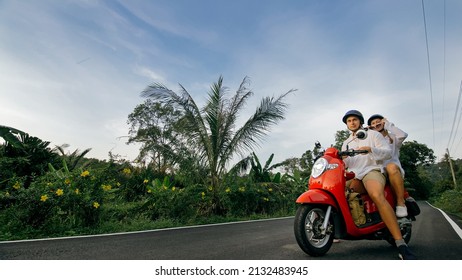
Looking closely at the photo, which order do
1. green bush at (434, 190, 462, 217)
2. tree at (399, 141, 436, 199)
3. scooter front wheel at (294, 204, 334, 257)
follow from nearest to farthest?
scooter front wheel at (294, 204, 334, 257) < green bush at (434, 190, 462, 217) < tree at (399, 141, 436, 199)

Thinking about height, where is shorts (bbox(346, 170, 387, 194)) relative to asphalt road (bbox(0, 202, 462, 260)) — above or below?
above

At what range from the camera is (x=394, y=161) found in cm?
313

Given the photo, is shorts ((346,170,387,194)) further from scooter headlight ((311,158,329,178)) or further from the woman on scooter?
scooter headlight ((311,158,329,178))

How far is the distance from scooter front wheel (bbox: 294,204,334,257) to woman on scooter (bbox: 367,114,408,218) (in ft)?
2.51

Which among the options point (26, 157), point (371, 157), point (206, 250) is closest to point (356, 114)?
point (371, 157)

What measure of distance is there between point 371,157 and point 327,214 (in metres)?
0.76

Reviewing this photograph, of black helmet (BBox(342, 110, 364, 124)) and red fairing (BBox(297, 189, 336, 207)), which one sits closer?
red fairing (BBox(297, 189, 336, 207))

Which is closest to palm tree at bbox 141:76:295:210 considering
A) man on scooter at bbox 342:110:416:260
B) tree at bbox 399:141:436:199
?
man on scooter at bbox 342:110:416:260

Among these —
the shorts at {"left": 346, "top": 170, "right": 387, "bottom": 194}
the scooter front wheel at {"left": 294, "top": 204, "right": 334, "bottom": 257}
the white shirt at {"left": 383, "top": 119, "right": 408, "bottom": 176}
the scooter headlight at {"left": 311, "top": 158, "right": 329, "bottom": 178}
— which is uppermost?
the white shirt at {"left": 383, "top": 119, "right": 408, "bottom": 176}

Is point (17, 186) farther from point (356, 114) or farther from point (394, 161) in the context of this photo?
point (394, 161)

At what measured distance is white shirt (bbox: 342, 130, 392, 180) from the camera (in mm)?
2893
